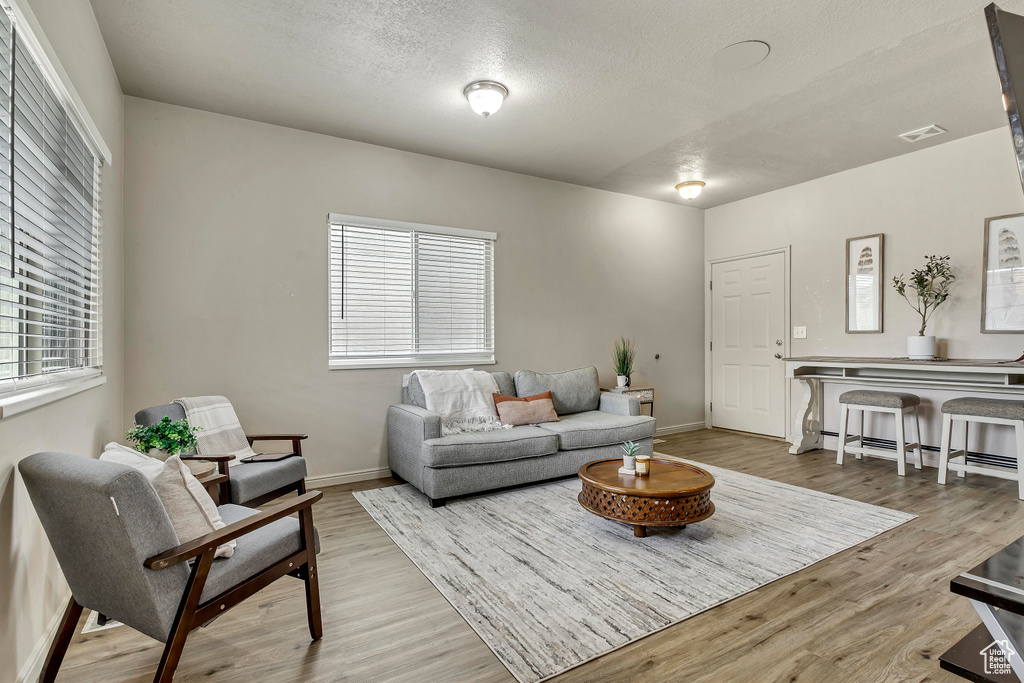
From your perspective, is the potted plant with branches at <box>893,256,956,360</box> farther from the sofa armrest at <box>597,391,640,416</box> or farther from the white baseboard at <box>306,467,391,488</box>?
the white baseboard at <box>306,467,391,488</box>

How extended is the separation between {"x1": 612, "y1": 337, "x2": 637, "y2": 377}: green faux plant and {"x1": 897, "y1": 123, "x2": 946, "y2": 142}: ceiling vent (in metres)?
2.96

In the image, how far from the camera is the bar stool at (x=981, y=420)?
3549 millimetres

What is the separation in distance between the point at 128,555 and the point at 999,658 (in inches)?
76.4

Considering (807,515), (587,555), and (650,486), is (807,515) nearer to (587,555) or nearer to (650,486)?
(650,486)

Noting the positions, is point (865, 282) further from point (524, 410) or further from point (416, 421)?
point (416, 421)

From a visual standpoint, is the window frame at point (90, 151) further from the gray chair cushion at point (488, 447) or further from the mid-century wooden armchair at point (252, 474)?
the gray chair cushion at point (488, 447)

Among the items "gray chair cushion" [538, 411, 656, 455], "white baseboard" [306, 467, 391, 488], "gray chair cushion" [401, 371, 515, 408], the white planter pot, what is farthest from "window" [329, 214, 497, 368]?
the white planter pot

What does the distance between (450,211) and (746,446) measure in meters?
3.83

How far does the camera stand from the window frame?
1488 mm

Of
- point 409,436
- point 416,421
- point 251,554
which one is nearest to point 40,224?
point 251,554

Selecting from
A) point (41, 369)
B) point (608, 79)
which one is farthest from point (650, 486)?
point (41, 369)

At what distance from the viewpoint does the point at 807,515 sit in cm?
321

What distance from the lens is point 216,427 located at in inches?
124

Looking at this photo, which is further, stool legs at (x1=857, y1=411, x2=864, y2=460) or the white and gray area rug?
stool legs at (x1=857, y1=411, x2=864, y2=460)
